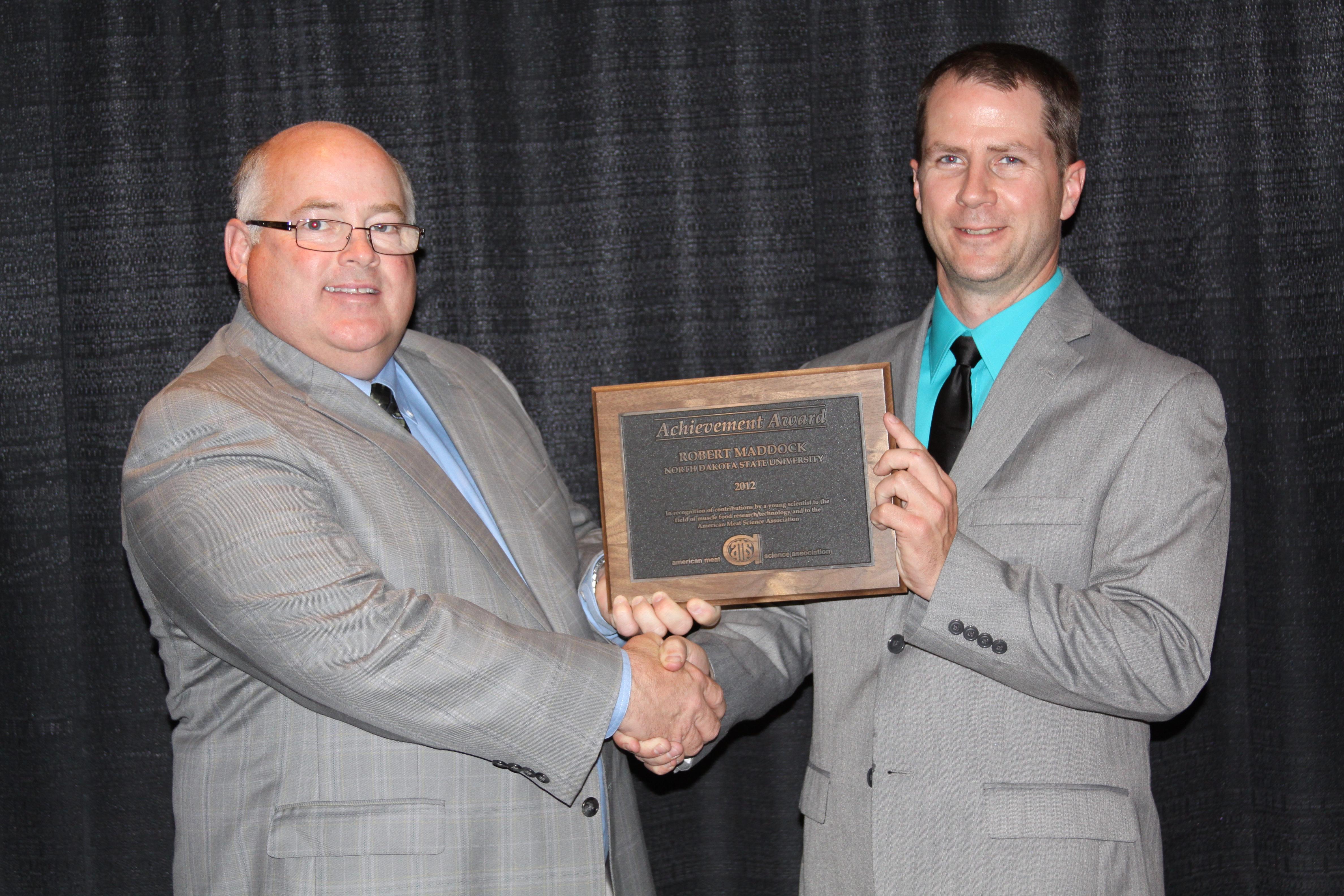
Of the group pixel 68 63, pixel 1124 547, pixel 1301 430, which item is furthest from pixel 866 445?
pixel 68 63

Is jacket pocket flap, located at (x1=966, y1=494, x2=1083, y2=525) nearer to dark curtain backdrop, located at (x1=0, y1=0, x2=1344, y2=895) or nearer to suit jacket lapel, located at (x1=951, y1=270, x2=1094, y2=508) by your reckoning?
suit jacket lapel, located at (x1=951, y1=270, x2=1094, y2=508)

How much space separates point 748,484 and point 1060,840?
0.87 m

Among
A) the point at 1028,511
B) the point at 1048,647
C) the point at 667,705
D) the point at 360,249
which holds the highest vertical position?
the point at 360,249

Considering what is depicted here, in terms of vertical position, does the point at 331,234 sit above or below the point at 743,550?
above

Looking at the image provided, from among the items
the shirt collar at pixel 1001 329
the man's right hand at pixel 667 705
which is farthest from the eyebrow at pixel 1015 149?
the man's right hand at pixel 667 705

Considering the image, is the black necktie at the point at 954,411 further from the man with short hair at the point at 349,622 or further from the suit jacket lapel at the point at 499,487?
the suit jacket lapel at the point at 499,487

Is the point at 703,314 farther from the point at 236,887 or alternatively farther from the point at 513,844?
the point at 236,887

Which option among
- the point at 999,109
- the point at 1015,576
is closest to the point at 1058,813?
the point at 1015,576

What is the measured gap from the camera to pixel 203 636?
6.95 feet

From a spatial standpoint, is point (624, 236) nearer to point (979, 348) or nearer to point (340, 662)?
point (979, 348)

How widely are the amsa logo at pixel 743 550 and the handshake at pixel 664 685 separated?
11 cm

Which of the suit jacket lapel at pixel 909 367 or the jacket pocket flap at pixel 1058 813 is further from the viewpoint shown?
the suit jacket lapel at pixel 909 367

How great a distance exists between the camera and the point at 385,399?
7.97ft

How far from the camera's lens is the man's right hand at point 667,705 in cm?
222
